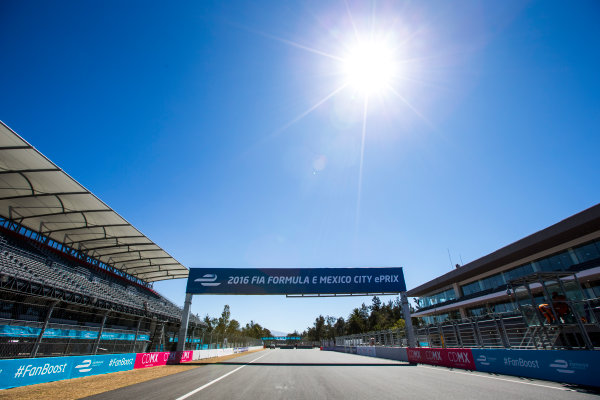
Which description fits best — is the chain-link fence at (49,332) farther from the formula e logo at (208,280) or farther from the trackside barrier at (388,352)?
the trackside barrier at (388,352)

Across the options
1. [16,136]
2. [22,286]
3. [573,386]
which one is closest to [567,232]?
[573,386]

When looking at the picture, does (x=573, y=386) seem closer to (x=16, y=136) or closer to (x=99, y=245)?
(x=16, y=136)

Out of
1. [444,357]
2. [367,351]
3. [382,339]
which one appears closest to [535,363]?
[444,357]

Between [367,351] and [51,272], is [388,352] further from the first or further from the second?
[51,272]

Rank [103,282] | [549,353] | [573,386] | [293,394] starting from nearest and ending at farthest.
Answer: [293,394] < [573,386] < [549,353] < [103,282]

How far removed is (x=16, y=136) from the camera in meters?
11.9

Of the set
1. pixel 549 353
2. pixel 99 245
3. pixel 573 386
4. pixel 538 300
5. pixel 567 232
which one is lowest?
pixel 573 386

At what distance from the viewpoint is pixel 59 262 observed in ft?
76.6

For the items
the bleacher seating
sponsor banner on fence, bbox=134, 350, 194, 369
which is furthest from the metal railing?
the bleacher seating

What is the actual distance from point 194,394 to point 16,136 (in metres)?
14.2

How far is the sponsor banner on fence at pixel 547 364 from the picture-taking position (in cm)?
696

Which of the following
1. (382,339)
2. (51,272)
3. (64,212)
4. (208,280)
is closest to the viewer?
(51,272)

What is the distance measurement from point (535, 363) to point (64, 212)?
28.9 metres

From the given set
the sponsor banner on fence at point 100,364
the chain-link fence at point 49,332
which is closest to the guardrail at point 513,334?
the sponsor banner on fence at point 100,364
